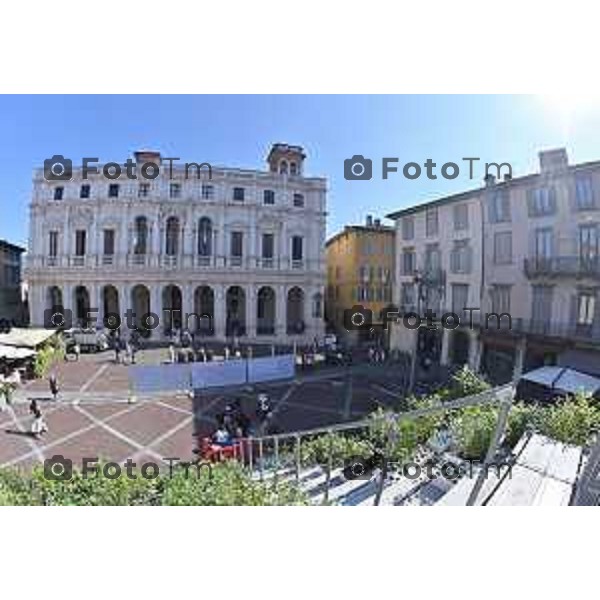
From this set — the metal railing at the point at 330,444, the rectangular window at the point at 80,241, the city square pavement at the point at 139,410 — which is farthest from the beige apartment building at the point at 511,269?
the rectangular window at the point at 80,241

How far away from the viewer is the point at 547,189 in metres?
1.62

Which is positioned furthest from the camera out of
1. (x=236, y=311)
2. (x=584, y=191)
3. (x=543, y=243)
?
(x=236, y=311)

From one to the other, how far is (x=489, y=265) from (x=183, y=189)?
120 cm

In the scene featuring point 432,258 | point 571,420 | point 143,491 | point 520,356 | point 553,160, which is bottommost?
point 143,491

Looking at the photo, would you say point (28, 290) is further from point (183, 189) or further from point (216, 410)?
point (216, 410)

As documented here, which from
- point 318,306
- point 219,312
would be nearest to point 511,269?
point 318,306

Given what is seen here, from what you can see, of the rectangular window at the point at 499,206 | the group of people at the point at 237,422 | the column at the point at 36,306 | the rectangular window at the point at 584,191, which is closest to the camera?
the rectangular window at the point at 584,191

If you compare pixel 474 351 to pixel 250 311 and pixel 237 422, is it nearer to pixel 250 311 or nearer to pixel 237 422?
pixel 250 311

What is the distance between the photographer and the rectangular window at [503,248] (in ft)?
5.65

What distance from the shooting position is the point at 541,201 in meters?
1.65

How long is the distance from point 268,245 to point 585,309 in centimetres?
118

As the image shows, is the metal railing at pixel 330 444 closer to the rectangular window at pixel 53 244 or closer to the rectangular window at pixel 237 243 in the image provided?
the rectangular window at pixel 237 243

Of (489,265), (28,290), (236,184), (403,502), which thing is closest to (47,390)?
(28,290)

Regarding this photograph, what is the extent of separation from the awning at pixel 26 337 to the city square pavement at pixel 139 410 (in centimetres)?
13
